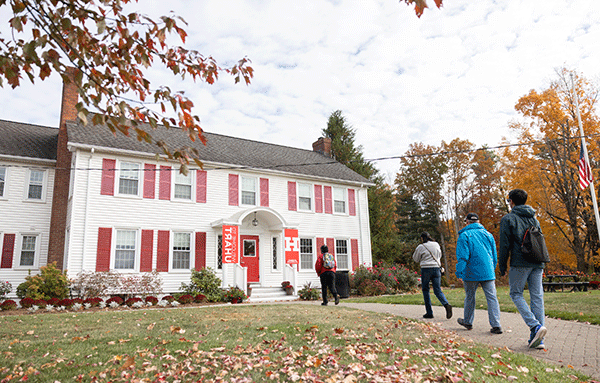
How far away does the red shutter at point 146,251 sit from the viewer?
587 inches

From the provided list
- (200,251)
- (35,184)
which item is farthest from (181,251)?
(35,184)

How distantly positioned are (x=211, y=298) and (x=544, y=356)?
36.8ft

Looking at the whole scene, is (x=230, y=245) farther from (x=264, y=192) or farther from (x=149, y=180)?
(x=149, y=180)

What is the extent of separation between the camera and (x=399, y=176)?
1312 inches

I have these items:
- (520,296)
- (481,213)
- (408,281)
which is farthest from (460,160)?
(520,296)

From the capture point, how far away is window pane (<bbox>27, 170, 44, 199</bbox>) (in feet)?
51.5

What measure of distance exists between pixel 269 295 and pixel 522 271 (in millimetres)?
12128

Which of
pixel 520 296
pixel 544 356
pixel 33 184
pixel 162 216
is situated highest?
pixel 33 184

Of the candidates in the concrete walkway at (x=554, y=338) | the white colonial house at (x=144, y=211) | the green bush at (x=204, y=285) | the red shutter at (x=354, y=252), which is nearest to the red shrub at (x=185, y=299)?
the green bush at (x=204, y=285)

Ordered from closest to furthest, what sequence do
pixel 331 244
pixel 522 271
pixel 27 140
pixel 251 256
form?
pixel 522 271 < pixel 27 140 < pixel 251 256 < pixel 331 244

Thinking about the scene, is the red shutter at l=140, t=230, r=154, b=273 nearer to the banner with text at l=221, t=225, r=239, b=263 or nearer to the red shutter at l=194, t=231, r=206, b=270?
the red shutter at l=194, t=231, r=206, b=270

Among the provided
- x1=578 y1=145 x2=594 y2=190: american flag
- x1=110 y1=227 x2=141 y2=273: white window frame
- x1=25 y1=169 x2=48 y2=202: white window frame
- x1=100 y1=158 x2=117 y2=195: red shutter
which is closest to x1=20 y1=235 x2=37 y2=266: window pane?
x1=25 y1=169 x2=48 y2=202: white window frame

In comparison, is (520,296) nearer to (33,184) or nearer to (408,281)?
(408,281)

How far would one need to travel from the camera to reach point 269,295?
16344mm
